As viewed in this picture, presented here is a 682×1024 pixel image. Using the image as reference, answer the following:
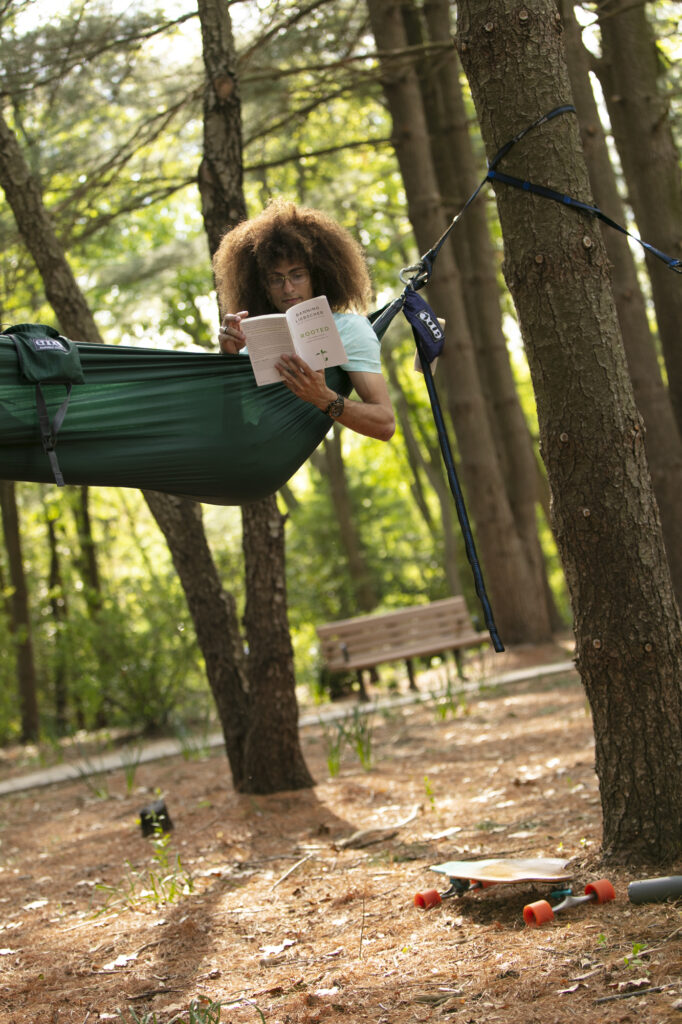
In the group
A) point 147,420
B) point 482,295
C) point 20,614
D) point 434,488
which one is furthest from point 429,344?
point 434,488

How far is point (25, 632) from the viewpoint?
1095 cm

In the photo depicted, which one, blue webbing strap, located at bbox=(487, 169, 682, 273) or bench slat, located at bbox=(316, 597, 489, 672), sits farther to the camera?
bench slat, located at bbox=(316, 597, 489, 672)

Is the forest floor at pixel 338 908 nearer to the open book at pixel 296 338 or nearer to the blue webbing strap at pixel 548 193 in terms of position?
the open book at pixel 296 338

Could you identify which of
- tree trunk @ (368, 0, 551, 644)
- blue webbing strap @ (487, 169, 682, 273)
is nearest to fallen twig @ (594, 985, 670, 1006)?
blue webbing strap @ (487, 169, 682, 273)

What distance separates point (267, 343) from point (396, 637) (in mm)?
7009

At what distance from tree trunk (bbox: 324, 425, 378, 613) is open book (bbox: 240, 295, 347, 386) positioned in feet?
42.7

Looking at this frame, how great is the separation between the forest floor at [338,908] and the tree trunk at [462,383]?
3546 millimetres

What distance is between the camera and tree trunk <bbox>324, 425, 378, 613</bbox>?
16.2 meters

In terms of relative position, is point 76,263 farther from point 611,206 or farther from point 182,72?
point 611,206

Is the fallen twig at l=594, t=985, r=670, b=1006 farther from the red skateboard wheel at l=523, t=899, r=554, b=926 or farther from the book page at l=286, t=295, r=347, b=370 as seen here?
the book page at l=286, t=295, r=347, b=370

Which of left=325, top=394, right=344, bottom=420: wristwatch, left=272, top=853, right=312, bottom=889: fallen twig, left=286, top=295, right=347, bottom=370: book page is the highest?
left=286, top=295, right=347, bottom=370: book page

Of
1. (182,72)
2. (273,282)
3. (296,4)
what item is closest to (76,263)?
(182,72)

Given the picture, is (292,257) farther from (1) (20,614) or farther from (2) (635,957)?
(1) (20,614)

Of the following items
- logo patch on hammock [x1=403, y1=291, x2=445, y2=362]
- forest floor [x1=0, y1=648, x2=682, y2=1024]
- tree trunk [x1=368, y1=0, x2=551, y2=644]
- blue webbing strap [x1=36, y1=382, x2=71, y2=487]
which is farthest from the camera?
tree trunk [x1=368, y1=0, x2=551, y2=644]
